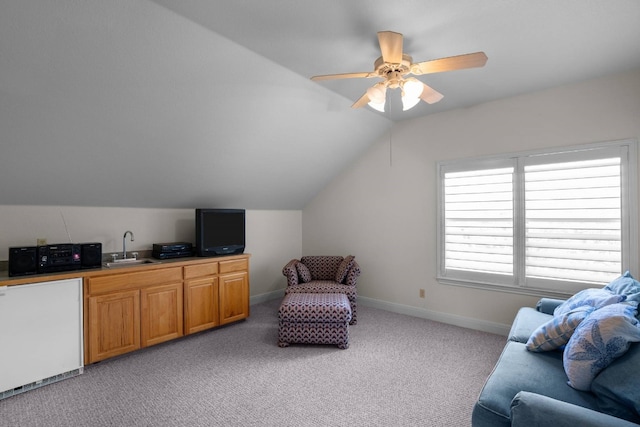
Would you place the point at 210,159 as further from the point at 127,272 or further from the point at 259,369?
the point at 259,369

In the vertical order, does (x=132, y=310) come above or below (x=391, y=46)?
below

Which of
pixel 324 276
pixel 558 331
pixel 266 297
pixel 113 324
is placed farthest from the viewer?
pixel 266 297

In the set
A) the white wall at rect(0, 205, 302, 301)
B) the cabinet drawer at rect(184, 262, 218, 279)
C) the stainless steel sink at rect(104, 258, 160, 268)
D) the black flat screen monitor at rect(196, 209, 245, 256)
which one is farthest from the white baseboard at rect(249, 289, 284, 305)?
the stainless steel sink at rect(104, 258, 160, 268)

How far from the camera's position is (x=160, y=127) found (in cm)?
287

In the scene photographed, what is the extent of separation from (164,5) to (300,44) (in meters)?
0.94

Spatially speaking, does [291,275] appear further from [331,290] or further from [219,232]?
[219,232]

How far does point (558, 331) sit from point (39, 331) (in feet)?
12.4

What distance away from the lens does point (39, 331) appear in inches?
99.1

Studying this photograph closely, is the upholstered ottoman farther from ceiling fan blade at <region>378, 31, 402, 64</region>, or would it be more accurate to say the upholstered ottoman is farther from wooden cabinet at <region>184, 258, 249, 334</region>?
ceiling fan blade at <region>378, 31, 402, 64</region>

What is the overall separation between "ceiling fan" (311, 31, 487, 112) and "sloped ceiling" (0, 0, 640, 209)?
24 centimetres

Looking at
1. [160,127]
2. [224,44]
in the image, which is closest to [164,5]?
[224,44]

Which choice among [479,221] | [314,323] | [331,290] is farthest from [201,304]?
[479,221]

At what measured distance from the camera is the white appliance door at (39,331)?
238 centimetres

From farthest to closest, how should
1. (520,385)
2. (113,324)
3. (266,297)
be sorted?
(266,297)
(113,324)
(520,385)
